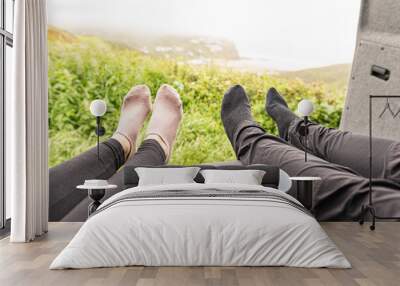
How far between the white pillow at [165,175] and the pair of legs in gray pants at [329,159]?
83 centimetres

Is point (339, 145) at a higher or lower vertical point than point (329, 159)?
higher

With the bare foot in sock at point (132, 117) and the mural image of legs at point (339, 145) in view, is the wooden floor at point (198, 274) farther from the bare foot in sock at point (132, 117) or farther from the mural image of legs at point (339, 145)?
the bare foot in sock at point (132, 117)

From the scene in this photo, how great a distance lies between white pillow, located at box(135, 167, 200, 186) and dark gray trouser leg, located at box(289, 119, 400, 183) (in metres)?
1.32

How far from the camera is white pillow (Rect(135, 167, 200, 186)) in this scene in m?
5.40

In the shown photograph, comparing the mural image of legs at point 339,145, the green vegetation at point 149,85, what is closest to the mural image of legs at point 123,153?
the green vegetation at point 149,85

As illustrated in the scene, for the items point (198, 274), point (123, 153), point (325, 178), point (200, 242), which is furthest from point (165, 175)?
point (198, 274)

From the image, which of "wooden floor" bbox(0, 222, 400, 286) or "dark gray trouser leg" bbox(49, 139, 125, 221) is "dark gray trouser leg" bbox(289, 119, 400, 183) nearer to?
"wooden floor" bbox(0, 222, 400, 286)

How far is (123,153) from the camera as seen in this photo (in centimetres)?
608

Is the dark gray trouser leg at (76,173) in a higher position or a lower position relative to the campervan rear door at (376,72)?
lower

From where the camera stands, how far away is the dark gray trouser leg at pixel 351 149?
5480 mm

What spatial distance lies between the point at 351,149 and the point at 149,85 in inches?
89.1

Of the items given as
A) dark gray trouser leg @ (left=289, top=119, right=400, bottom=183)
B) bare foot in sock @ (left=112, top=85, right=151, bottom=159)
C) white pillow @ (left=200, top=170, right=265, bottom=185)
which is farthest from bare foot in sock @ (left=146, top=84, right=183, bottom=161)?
dark gray trouser leg @ (left=289, top=119, right=400, bottom=183)

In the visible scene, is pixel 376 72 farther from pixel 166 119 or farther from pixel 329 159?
pixel 166 119

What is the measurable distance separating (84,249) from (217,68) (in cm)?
333
